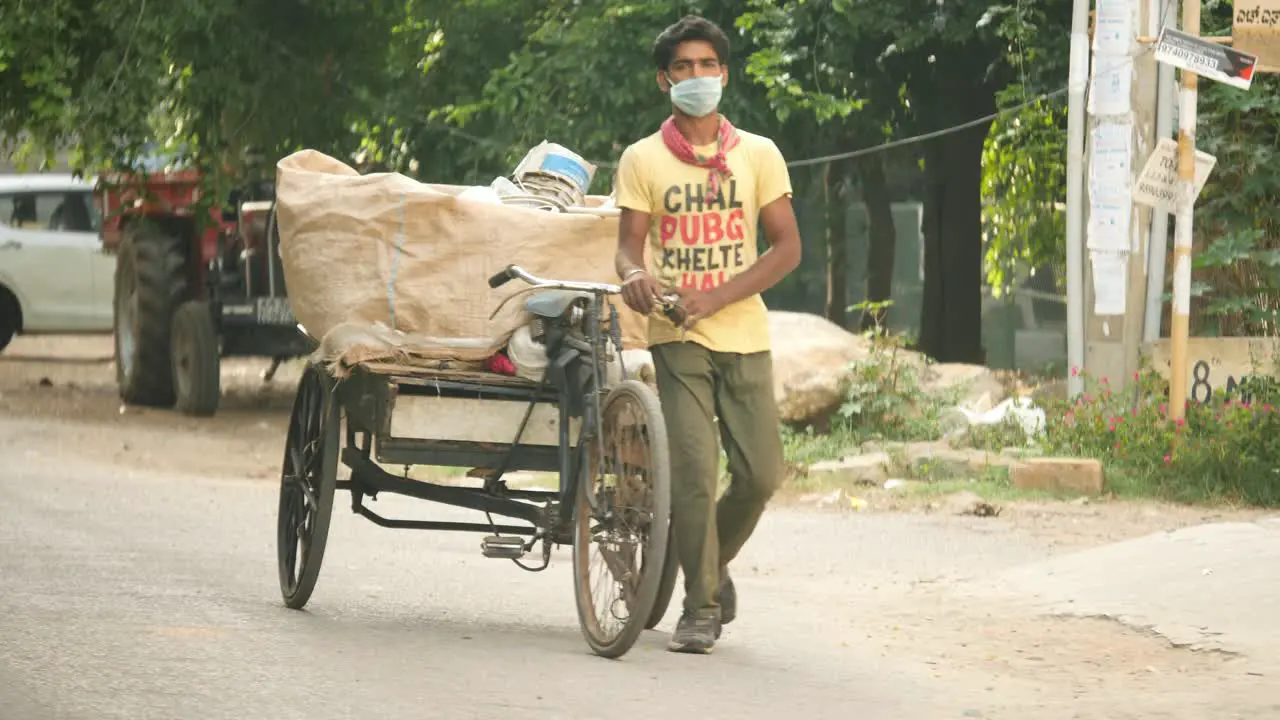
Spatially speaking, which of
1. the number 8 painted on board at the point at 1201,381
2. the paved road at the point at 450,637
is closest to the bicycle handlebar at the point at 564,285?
the paved road at the point at 450,637

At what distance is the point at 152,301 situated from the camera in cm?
1919

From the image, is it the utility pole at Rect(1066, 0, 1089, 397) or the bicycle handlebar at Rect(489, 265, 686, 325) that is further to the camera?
the utility pole at Rect(1066, 0, 1089, 397)

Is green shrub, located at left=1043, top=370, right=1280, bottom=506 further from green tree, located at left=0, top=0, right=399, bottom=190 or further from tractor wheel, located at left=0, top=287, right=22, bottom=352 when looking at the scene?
tractor wheel, located at left=0, top=287, right=22, bottom=352

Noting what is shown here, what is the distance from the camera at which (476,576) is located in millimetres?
9641

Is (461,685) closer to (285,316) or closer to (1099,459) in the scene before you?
(1099,459)

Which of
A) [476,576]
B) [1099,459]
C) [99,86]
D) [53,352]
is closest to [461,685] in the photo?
[476,576]

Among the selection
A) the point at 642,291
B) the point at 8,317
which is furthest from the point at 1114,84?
the point at 8,317

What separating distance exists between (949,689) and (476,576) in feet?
10.4

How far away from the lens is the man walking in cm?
713

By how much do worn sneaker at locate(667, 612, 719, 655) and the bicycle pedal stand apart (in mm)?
583

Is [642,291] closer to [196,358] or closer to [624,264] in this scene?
[624,264]

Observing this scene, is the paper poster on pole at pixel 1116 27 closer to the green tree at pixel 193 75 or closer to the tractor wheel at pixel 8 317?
the green tree at pixel 193 75

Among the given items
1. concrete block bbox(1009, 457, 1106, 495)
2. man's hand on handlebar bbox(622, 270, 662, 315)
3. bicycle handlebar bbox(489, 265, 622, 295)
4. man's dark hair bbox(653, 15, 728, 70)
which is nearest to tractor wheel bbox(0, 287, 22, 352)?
concrete block bbox(1009, 457, 1106, 495)

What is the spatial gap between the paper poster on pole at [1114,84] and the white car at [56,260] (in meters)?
15.2
